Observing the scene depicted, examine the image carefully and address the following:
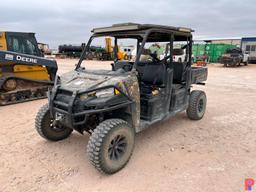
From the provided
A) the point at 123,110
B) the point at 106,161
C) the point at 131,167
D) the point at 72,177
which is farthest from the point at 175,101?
the point at 72,177

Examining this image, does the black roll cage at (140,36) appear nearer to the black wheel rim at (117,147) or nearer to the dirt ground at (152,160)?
the black wheel rim at (117,147)

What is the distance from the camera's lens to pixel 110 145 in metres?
2.94

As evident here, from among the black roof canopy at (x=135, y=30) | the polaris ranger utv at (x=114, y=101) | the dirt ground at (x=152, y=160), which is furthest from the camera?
the black roof canopy at (x=135, y=30)

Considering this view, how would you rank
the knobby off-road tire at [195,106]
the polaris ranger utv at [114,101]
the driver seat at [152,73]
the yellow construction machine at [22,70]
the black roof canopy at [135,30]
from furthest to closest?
the yellow construction machine at [22,70] < the knobby off-road tire at [195,106] < the driver seat at [152,73] < the black roof canopy at [135,30] < the polaris ranger utv at [114,101]

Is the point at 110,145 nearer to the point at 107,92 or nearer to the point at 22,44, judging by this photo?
the point at 107,92

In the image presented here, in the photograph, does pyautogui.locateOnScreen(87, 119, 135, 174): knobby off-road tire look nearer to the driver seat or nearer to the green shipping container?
the driver seat

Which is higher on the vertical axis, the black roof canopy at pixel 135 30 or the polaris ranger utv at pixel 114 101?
the black roof canopy at pixel 135 30

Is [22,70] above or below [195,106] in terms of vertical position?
above

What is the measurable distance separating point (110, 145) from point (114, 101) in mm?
616

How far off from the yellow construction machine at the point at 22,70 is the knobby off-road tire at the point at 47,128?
3.79 meters

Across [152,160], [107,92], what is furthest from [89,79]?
[152,160]

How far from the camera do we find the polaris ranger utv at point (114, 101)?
287cm

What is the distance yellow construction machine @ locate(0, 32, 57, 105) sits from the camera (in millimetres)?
6762

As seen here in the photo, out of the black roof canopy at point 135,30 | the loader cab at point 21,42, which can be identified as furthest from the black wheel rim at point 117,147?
the loader cab at point 21,42
